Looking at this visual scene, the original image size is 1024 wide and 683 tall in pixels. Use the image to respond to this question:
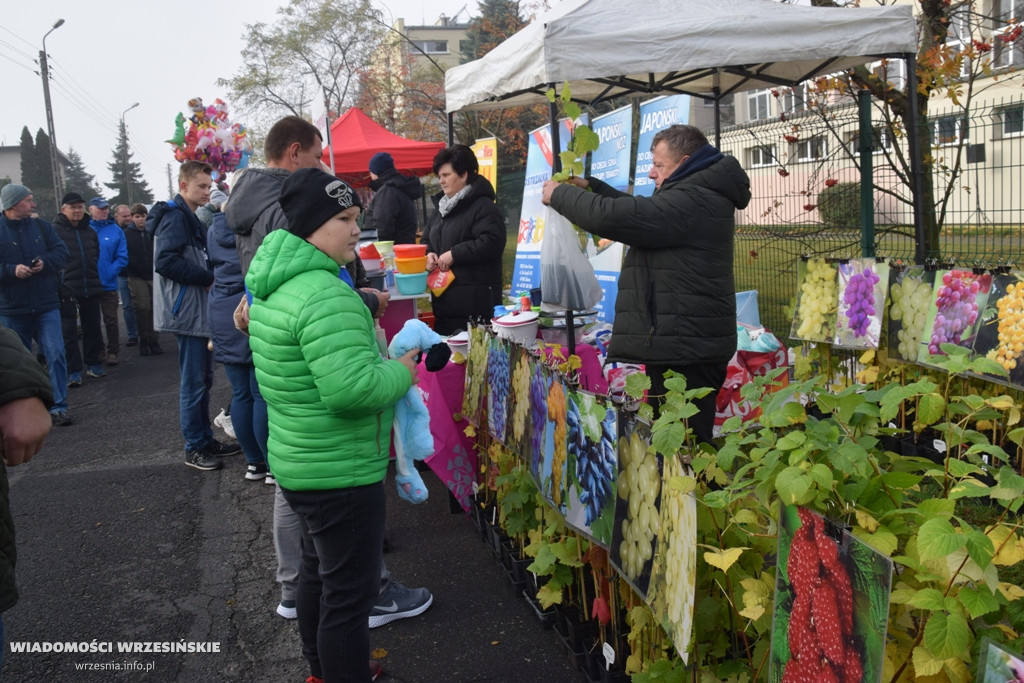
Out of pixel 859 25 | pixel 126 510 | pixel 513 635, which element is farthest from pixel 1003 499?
pixel 126 510

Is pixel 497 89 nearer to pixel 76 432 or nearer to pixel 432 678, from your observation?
pixel 432 678

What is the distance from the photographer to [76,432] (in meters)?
7.47

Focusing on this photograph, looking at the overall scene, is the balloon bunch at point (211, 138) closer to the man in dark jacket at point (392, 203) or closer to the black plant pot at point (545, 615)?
the man in dark jacket at point (392, 203)

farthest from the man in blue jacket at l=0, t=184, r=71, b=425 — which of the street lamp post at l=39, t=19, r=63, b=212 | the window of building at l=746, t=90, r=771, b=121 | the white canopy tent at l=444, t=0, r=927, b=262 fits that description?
the window of building at l=746, t=90, r=771, b=121

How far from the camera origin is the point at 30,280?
767 cm

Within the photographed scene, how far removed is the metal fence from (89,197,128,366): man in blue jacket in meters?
7.95

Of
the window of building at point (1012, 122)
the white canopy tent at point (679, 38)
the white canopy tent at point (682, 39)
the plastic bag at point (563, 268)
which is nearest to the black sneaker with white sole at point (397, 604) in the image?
the plastic bag at point (563, 268)

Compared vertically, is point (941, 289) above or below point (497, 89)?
below

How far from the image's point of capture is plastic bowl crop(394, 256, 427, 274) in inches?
208

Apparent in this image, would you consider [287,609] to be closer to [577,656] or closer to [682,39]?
[577,656]

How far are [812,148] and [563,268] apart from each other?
4.81m

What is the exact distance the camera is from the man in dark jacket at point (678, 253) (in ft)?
12.2

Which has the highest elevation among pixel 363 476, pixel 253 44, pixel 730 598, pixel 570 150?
pixel 253 44

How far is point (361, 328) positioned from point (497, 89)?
3.56 meters
